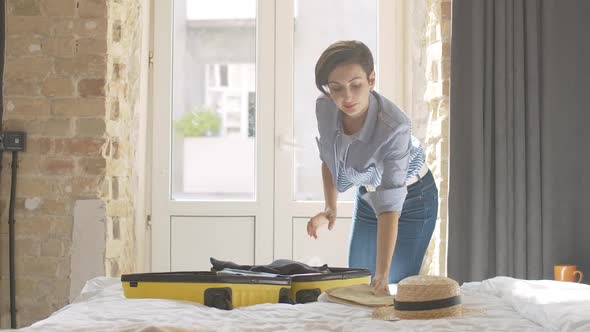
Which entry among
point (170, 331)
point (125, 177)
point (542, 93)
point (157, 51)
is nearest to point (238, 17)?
point (157, 51)

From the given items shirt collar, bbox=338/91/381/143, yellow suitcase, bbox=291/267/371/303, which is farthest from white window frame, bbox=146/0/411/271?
yellow suitcase, bbox=291/267/371/303

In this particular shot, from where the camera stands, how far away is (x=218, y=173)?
3.92 m

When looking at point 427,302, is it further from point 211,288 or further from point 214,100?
point 214,100

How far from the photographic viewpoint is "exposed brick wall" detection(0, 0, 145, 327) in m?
3.17

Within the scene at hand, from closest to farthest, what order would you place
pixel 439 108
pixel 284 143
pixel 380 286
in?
pixel 380 286 < pixel 439 108 < pixel 284 143

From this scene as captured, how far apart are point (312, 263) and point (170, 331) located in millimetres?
2578

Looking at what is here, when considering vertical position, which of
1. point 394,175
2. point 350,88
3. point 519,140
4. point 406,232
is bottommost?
point 406,232

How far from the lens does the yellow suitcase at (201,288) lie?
6.58 ft

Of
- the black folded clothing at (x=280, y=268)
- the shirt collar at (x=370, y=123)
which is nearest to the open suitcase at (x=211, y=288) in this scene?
the black folded clothing at (x=280, y=268)

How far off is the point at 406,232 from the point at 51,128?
159 cm

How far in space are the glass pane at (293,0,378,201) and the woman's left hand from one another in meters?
1.74

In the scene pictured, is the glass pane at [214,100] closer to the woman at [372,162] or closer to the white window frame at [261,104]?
the white window frame at [261,104]

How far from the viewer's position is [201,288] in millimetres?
2016

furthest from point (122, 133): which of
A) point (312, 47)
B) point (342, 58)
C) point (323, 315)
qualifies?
point (323, 315)
